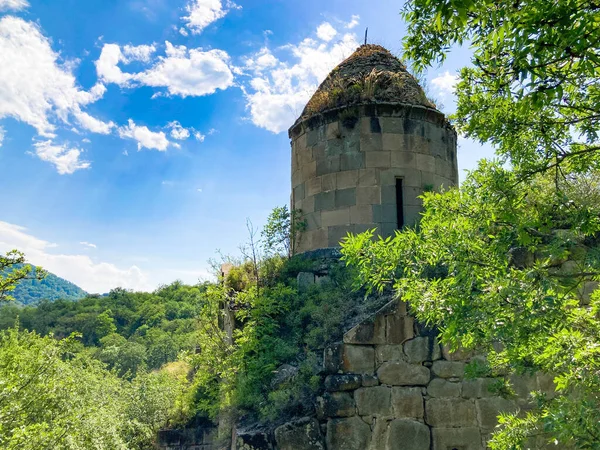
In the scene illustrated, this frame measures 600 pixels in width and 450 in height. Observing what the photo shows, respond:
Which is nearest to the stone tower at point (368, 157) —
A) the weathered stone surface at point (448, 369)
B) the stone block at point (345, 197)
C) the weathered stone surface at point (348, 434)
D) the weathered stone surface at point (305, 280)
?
the stone block at point (345, 197)

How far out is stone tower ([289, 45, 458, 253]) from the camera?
748 centimetres

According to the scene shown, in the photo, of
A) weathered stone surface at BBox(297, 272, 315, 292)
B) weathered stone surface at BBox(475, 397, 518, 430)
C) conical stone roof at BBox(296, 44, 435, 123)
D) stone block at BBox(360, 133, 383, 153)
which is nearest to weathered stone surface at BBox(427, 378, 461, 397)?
weathered stone surface at BBox(475, 397, 518, 430)

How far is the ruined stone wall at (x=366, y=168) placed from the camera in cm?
746

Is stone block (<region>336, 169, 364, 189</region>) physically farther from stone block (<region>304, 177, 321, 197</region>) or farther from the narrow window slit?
the narrow window slit

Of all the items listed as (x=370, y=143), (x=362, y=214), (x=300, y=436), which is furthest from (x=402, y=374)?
(x=370, y=143)

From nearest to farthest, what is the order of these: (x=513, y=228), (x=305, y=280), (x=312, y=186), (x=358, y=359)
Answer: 1. (x=513, y=228)
2. (x=358, y=359)
3. (x=305, y=280)
4. (x=312, y=186)

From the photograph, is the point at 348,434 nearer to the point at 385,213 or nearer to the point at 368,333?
the point at 368,333

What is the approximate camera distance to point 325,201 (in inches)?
302

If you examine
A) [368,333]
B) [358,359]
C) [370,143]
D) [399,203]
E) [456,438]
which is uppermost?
[370,143]

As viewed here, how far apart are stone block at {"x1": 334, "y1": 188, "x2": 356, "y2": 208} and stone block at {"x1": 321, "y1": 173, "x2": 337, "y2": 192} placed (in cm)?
12

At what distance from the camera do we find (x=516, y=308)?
2949 mm

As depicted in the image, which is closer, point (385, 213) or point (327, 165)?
point (385, 213)

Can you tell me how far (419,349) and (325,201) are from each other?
3.28 metres

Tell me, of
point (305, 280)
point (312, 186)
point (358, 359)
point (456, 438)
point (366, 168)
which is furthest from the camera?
point (312, 186)
